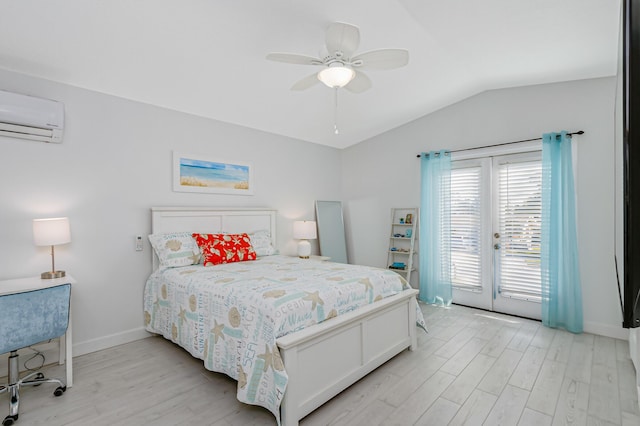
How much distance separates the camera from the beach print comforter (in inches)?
79.7

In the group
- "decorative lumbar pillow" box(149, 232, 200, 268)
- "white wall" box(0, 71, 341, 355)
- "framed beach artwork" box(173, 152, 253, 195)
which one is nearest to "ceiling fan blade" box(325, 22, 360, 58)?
"white wall" box(0, 71, 341, 355)

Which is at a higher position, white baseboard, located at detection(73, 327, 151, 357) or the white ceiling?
the white ceiling

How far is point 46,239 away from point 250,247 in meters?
1.90

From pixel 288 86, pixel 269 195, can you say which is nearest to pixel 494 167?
pixel 288 86

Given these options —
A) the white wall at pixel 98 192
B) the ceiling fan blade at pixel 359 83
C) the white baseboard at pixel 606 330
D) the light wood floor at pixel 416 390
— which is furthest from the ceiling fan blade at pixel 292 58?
the white baseboard at pixel 606 330

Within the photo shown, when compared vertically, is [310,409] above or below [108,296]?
below

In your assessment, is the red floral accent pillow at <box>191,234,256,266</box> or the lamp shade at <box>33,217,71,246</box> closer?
the lamp shade at <box>33,217,71,246</box>

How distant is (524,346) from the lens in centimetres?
314

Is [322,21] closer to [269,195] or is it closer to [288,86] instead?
[288,86]

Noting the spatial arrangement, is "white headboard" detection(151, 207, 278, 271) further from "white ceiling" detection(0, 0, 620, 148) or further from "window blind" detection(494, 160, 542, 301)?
"window blind" detection(494, 160, 542, 301)

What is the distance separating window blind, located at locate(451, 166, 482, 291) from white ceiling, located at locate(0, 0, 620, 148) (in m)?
1.25

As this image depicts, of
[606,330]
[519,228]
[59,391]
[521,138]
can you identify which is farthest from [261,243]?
[606,330]

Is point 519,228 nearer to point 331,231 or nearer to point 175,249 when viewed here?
point 331,231

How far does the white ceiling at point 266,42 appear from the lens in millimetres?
2359
